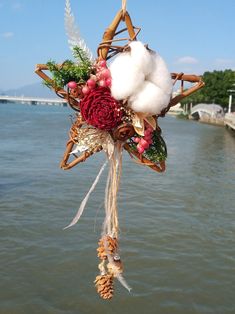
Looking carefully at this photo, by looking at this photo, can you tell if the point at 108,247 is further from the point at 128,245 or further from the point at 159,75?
the point at 128,245

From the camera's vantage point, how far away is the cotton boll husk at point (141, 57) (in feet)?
5.84

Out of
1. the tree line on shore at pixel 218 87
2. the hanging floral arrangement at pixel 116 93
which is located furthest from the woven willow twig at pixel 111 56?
the tree line on shore at pixel 218 87

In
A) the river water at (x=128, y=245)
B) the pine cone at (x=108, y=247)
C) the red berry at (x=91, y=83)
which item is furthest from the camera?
the river water at (x=128, y=245)

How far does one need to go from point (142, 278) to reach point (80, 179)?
6.90m

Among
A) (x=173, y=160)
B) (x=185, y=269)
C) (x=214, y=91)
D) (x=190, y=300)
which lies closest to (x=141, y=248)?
(x=185, y=269)

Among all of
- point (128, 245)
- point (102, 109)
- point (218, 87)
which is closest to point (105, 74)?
point (102, 109)

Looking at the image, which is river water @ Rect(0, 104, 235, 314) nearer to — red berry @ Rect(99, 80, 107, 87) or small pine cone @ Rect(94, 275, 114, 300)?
small pine cone @ Rect(94, 275, 114, 300)

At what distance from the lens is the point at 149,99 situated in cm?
180

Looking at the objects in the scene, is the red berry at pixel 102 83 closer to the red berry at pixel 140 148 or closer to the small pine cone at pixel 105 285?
the red berry at pixel 140 148

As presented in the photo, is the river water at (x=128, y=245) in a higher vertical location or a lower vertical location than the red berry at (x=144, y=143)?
lower

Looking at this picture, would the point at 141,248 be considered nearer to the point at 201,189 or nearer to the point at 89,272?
the point at 89,272

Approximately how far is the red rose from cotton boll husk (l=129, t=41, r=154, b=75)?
7.3 inches

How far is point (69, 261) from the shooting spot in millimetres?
6516

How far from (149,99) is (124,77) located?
14 centimetres
